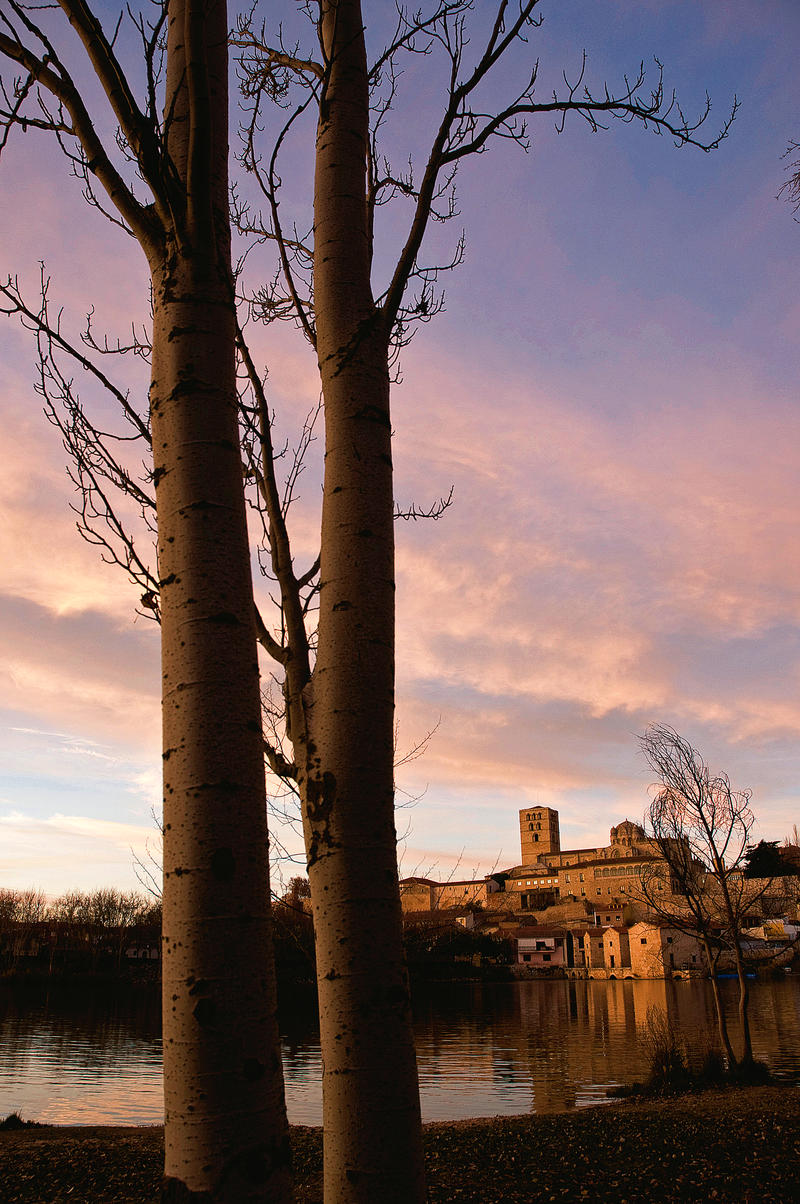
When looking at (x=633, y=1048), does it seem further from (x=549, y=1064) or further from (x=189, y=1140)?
(x=189, y=1140)

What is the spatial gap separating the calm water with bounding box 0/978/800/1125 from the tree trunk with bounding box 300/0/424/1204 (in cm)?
1727

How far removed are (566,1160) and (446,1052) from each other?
75.8 feet

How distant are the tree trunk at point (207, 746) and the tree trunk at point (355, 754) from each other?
0.30m

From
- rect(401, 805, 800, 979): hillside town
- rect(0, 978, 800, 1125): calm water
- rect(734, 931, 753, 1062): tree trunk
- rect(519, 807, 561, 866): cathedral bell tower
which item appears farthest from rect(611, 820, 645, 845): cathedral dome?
rect(734, 931, 753, 1062): tree trunk

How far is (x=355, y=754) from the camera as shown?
211 cm

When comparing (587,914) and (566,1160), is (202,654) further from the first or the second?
(587,914)

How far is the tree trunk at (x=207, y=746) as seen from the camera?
1551 mm

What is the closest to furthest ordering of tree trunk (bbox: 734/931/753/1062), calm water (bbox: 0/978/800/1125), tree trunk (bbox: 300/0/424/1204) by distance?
tree trunk (bbox: 300/0/424/1204), tree trunk (bbox: 734/931/753/1062), calm water (bbox: 0/978/800/1125)

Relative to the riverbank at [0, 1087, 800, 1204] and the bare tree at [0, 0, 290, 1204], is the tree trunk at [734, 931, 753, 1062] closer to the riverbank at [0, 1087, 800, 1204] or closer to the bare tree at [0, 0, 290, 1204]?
the riverbank at [0, 1087, 800, 1204]

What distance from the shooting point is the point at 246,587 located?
6.31ft

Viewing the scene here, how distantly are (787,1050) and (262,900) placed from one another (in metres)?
29.0

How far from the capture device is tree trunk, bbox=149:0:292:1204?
155 centimetres

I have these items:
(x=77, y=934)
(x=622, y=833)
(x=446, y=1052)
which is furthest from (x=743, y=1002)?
(x=622, y=833)

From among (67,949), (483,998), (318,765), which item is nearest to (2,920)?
(67,949)
